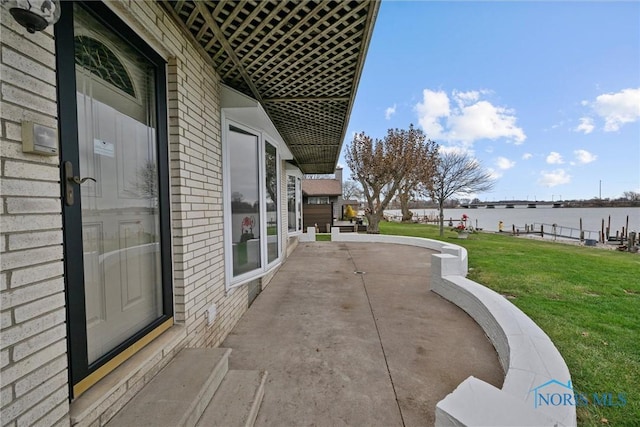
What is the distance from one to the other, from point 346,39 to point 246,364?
11.4ft

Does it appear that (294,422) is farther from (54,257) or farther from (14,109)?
(14,109)

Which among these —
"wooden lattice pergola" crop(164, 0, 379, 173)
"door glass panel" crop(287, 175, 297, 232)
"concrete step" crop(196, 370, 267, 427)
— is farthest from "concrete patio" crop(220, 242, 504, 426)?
"door glass panel" crop(287, 175, 297, 232)

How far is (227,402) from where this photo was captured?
202 centimetres

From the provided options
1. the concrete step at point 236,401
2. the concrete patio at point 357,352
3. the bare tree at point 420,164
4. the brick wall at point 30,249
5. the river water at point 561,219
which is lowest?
the river water at point 561,219

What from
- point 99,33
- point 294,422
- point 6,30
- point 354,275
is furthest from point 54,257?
point 354,275

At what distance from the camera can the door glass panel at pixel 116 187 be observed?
1647mm

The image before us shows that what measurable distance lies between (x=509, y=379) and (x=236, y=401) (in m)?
2.11

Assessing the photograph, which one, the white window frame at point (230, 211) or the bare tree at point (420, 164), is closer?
the white window frame at point (230, 211)

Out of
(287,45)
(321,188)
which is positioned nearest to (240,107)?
(287,45)

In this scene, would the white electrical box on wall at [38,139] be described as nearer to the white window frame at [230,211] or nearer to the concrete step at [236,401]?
the concrete step at [236,401]

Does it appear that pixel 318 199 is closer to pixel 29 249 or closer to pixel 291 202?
pixel 291 202

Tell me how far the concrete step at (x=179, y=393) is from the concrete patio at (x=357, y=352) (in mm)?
518

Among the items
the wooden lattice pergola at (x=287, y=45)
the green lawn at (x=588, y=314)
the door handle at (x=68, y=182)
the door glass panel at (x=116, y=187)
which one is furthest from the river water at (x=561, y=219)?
the door handle at (x=68, y=182)

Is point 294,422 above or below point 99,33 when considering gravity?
below
